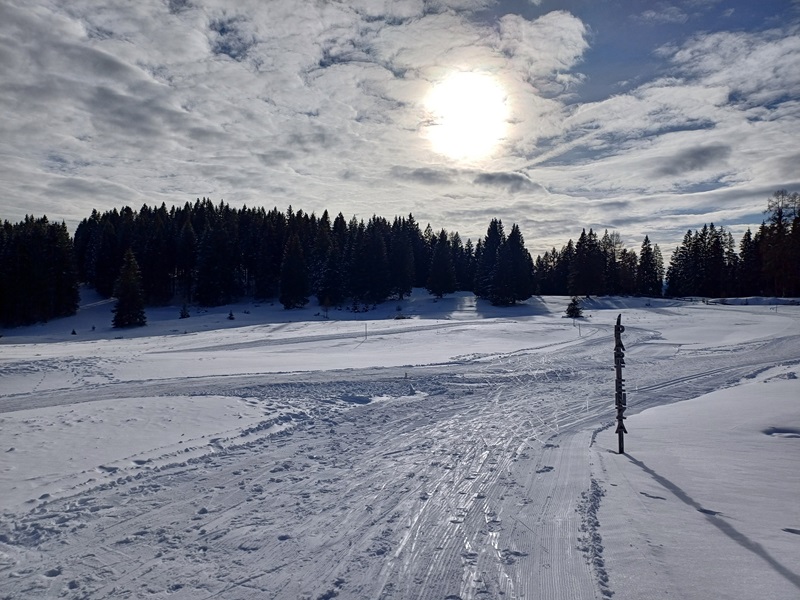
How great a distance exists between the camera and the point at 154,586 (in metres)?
4.88

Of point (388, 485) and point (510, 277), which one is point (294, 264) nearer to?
point (510, 277)

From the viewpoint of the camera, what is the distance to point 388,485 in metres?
7.64

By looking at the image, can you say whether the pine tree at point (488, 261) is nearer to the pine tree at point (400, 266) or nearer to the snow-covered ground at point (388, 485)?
the pine tree at point (400, 266)

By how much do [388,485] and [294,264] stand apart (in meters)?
51.3

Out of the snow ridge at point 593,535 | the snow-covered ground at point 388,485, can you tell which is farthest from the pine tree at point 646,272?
the snow ridge at point 593,535

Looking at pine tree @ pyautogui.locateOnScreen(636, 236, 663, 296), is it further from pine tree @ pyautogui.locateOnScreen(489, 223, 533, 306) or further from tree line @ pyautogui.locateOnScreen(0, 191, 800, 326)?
pine tree @ pyautogui.locateOnScreen(489, 223, 533, 306)

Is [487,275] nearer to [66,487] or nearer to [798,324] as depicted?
[798,324]

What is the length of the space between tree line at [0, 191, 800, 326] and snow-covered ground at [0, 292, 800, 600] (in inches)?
1566

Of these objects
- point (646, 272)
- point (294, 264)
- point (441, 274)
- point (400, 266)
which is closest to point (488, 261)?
point (441, 274)

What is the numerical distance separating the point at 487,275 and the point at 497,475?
2276 inches

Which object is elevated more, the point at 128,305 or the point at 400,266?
the point at 400,266

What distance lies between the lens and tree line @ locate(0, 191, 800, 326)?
176ft

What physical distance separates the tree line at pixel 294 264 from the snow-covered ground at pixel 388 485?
130ft

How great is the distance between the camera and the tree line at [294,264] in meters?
53.5
